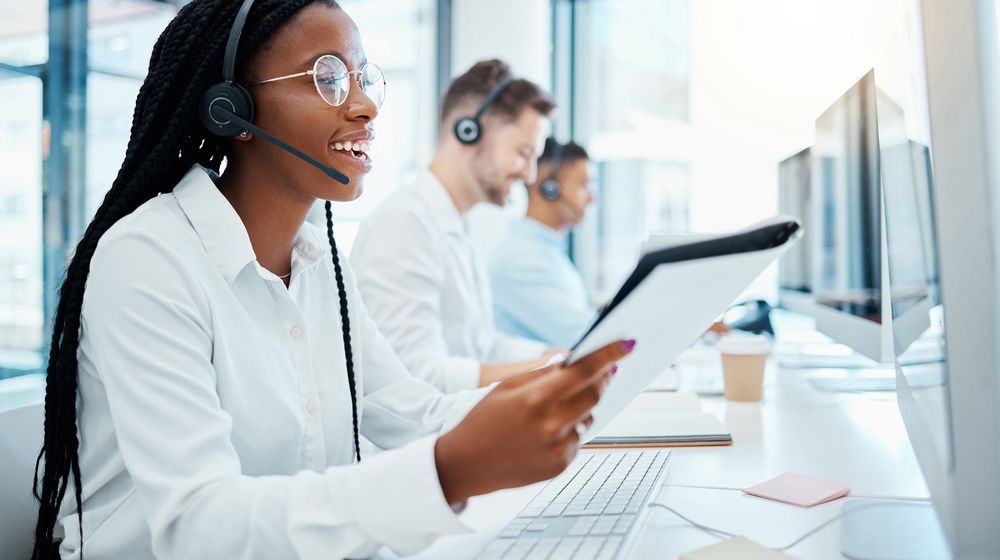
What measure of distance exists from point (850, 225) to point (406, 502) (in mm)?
990

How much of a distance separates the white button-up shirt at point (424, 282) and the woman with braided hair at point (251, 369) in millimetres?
574

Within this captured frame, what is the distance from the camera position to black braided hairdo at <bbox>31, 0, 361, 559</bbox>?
2.66ft

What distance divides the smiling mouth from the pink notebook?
609 millimetres

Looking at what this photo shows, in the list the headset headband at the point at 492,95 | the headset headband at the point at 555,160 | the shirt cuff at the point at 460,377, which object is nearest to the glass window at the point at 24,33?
the headset headband at the point at 492,95

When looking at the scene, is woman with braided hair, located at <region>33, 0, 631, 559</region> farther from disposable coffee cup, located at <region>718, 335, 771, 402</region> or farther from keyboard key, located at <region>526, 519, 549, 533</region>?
disposable coffee cup, located at <region>718, 335, 771, 402</region>

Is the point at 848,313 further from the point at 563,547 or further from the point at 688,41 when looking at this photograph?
the point at 688,41

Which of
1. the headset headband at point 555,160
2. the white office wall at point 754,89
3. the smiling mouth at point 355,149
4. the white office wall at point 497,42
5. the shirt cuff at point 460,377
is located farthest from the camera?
the white office wall at point 497,42

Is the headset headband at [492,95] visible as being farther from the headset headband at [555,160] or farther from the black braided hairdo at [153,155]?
the black braided hairdo at [153,155]

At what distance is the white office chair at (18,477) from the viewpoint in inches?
32.8

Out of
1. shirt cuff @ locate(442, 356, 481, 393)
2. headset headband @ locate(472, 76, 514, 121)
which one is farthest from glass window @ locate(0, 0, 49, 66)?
shirt cuff @ locate(442, 356, 481, 393)

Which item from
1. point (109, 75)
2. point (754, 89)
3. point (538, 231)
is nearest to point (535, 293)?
point (538, 231)

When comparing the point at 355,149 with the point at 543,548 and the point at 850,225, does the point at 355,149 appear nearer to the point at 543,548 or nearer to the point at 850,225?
the point at 543,548

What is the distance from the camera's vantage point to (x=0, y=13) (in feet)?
6.38

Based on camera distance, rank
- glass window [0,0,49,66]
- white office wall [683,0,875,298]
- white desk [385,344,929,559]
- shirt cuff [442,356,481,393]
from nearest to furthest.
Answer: white desk [385,344,929,559], shirt cuff [442,356,481,393], glass window [0,0,49,66], white office wall [683,0,875,298]
